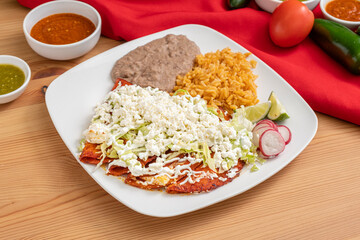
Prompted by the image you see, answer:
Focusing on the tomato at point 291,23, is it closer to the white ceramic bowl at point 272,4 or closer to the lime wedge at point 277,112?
the white ceramic bowl at point 272,4

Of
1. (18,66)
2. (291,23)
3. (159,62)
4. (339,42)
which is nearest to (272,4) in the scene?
(291,23)

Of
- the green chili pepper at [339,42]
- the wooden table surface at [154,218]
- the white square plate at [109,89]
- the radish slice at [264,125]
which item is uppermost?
the green chili pepper at [339,42]

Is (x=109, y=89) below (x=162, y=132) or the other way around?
below

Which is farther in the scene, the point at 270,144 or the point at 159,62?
the point at 159,62

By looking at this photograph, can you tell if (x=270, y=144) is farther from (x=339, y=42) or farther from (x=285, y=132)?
(x=339, y=42)

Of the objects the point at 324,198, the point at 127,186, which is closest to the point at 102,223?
the point at 127,186

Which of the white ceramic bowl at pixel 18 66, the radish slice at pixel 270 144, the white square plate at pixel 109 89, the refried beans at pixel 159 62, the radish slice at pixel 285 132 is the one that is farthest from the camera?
the refried beans at pixel 159 62

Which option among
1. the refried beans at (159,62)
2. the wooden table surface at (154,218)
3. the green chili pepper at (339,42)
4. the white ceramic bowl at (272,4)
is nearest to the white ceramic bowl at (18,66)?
the wooden table surface at (154,218)
